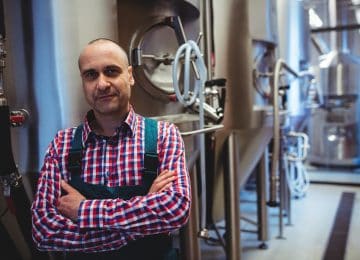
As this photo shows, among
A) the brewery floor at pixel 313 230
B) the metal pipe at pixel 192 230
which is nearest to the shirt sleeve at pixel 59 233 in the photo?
the metal pipe at pixel 192 230

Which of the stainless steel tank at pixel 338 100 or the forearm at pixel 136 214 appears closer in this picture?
the forearm at pixel 136 214

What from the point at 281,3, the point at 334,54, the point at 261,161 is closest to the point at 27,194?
the point at 261,161

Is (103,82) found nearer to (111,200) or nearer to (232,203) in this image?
(111,200)

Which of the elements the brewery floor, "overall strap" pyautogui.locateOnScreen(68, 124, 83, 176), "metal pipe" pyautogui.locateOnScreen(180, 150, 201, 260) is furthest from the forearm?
the brewery floor

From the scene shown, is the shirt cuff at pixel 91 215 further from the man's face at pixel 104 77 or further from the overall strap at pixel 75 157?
the man's face at pixel 104 77

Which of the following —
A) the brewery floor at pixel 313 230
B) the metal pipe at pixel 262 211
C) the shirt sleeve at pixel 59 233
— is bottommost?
the brewery floor at pixel 313 230

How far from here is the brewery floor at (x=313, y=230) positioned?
2520 millimetres

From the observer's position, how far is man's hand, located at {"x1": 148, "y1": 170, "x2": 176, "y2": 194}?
99cm

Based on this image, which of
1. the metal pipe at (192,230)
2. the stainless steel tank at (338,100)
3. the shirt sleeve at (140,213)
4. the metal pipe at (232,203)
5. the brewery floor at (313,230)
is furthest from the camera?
the stainless steel tank at (338,100)

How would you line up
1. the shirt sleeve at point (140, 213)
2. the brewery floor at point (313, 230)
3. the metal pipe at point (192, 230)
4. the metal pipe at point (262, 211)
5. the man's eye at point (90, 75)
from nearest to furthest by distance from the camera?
the shirt sleeve at point (140, 213) → the man's eye at point (90, 75) → the metal pipe at point (192, 230) → the brewery floor at point (313, 230) → the metal pipe at point (262, 211)

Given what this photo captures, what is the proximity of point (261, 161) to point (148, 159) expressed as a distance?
1.86 metres

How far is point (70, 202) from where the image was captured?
3.29ft

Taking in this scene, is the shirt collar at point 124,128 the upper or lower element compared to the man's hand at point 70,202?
upper

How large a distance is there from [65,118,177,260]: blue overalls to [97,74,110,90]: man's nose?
159 mm
